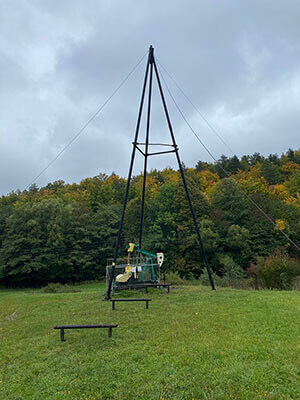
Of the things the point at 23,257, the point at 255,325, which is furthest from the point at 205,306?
the point at 23,257

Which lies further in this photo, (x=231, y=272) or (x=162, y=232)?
(x=162, y=232)

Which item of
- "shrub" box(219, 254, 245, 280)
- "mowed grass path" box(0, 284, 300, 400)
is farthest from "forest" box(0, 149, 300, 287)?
"mowed grass path" box(0, 284, 300, 400)

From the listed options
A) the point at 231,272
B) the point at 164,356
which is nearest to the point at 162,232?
the point at 231,272

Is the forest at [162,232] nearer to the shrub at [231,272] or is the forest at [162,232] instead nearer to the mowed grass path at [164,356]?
the shrub at [231,272]

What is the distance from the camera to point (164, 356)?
496 cm

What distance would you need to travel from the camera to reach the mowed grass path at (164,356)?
12.7 feet

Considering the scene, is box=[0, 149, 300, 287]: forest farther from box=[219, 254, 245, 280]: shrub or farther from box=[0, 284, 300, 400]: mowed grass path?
box=[0, 284, 300, 400]: mowed grass path

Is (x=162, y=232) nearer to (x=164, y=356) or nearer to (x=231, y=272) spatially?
(x=231, y=272)

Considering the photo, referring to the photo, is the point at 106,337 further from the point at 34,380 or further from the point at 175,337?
the point at 34,380

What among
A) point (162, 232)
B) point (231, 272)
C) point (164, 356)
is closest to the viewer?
point (164, 356)

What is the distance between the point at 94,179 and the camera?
181ft

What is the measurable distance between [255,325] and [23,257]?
1283 inches

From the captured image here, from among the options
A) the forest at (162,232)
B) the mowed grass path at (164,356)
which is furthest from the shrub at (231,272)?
the mowed grass path at (164,356)

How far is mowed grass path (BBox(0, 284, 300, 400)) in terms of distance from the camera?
3.86 m
